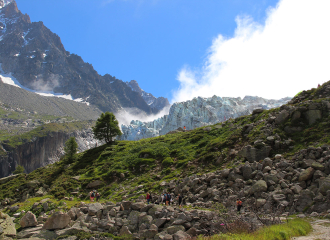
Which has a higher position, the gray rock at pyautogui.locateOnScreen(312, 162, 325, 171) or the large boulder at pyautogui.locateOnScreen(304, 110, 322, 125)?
the large boulder at pyautogui.locateOnScreen(304, 110, 322, 125)

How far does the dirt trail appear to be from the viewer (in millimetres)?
9336

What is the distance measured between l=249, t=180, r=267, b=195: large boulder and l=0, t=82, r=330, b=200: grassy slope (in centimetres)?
573

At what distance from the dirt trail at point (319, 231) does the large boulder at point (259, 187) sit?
3.85 metres

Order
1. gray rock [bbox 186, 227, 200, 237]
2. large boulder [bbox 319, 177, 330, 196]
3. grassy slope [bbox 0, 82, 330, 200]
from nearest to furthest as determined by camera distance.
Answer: gray rock [bbox 186, 227, 200, 237] → large boulder [bbox 319, 177, 330, 196] → grassy slope [bbox 0, 82, 330, 200]

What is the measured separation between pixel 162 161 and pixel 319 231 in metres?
23.9

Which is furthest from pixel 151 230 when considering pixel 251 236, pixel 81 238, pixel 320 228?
pixel 320 228

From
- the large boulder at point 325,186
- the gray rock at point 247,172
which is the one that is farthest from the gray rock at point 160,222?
the large boulder at point 325,186

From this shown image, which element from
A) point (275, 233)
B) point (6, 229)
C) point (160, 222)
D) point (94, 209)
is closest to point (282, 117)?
point (275, 233)

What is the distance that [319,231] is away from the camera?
9938 millimetres

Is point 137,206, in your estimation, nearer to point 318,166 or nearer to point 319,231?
point 319,231

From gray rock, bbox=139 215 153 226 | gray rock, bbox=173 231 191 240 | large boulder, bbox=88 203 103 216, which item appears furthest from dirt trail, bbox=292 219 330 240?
large boulder, bbox=88 203 103 216

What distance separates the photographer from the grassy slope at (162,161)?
72.5 ft

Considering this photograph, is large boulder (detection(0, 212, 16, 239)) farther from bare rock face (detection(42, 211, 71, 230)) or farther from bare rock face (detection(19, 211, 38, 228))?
bare rock face (detection(42, 211, 71, 230))

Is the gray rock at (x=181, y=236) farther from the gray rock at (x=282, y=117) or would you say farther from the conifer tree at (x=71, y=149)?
the conifer tree at (x=71, y=149)
